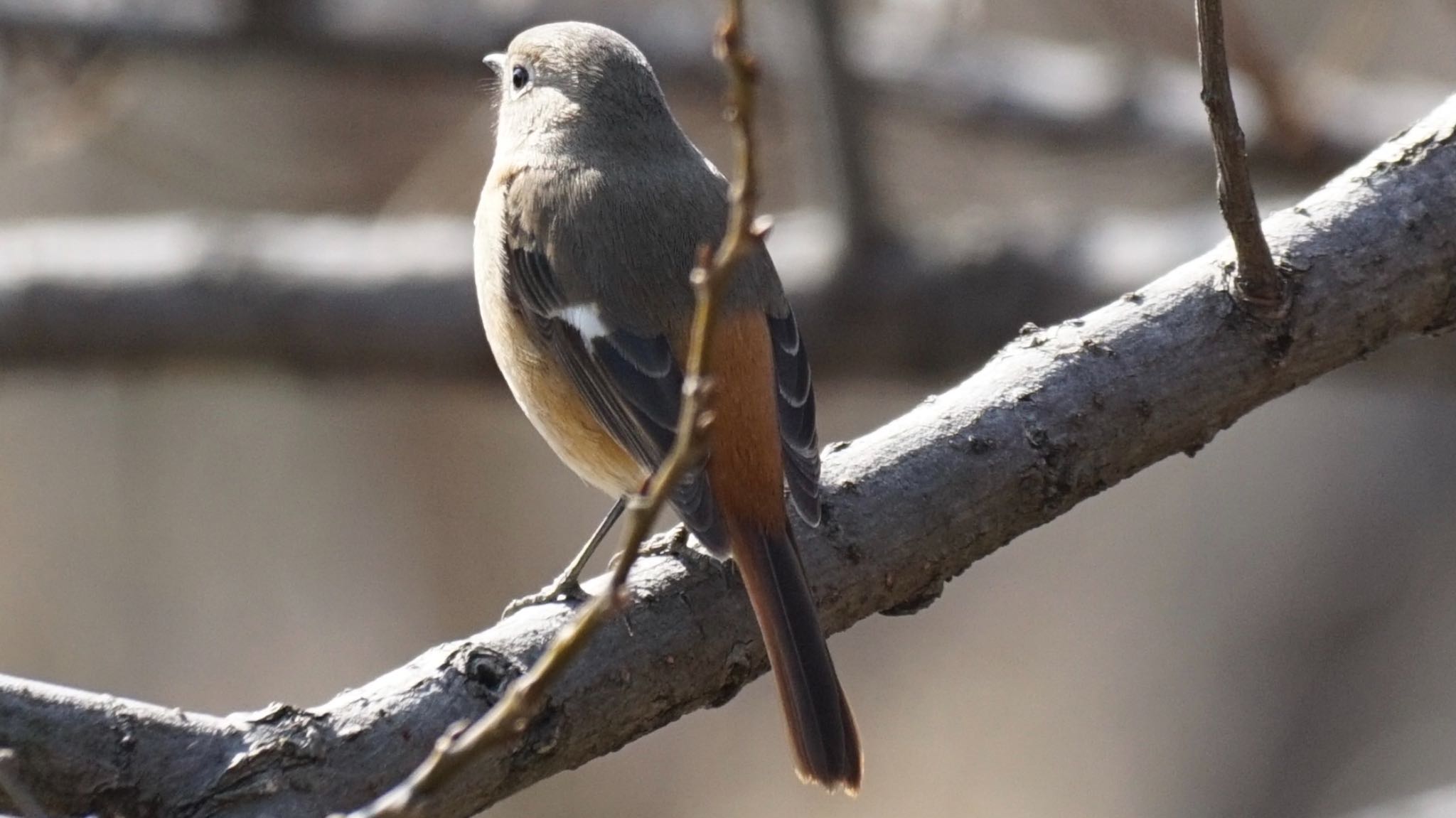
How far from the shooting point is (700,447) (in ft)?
4.92

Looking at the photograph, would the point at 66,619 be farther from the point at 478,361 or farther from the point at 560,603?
the point at 560,603

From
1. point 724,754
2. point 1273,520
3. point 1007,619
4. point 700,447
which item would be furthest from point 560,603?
point 1273,520

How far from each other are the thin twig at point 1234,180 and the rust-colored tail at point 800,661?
89 centimetres

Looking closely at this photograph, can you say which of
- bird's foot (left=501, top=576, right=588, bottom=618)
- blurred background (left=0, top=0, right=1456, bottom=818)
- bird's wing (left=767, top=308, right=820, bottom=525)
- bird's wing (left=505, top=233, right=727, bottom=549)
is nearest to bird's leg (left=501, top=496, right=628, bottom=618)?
bird's foot (left=501, top=576, right=588, bottom=618)

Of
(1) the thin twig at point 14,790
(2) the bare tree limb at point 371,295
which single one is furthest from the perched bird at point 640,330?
(2) the bare tree limb at point 371,295

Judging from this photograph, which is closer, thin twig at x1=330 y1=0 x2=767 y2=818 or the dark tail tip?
thin twig at x1=330 y1=0 x2=767 y2=818

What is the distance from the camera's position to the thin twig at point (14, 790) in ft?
5.83

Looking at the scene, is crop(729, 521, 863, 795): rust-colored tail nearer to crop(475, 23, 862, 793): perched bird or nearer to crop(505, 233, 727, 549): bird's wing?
crop(475, 23, 862, 793): perched bird

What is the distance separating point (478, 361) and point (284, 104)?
171 inches

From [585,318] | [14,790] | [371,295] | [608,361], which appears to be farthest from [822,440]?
[14,790]

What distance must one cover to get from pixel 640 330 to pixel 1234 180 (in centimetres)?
118

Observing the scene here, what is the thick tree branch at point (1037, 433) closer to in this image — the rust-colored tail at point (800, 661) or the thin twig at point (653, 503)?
the rust-colored tail at point (800, 661)

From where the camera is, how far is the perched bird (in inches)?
105

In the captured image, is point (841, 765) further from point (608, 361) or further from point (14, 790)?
point (14, 790)
